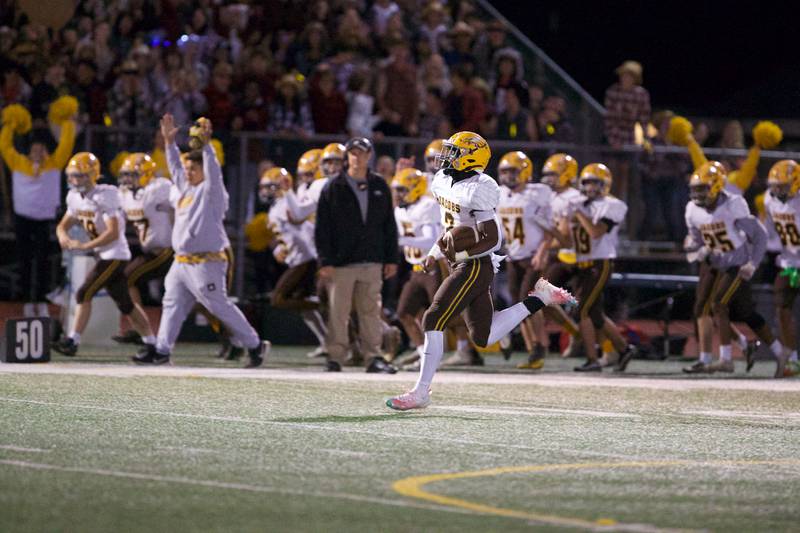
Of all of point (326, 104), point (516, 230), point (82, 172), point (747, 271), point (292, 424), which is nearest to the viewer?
point (292, 424)

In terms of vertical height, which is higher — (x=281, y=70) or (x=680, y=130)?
(x=281, y=70)

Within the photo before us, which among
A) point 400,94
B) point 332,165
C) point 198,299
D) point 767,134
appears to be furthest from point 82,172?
point 767,134

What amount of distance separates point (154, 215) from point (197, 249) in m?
1.70

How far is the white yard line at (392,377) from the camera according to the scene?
12.5m

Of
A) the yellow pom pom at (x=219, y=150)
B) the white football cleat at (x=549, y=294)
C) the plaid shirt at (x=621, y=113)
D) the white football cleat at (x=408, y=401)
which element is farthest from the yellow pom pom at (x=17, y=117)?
the white football cleat at (x=408, y=401)

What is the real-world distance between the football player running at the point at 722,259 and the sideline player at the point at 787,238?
0.63 feet

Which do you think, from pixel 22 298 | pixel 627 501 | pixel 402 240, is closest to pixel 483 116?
pixel 402 240

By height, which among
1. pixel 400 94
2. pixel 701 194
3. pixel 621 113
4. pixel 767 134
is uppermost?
pixel 400 94

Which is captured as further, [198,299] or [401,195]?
[401,195]

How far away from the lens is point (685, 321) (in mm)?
18750

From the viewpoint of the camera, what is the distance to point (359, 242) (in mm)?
13125

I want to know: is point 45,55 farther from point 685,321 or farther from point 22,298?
point 685,321

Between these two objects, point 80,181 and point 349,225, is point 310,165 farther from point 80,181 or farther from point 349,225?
point 349,225

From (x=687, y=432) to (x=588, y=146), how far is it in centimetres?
877
